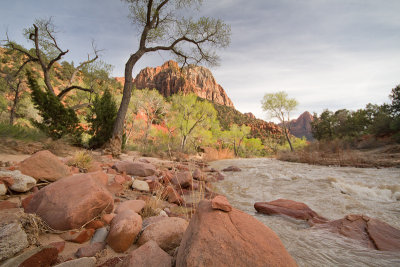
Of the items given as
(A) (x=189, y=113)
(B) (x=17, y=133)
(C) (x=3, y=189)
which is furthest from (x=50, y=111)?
(A) (x=189, y=113)

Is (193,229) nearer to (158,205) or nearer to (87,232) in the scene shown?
(87,232)

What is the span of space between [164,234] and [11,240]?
0.87 metres

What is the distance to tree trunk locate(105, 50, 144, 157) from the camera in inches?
267

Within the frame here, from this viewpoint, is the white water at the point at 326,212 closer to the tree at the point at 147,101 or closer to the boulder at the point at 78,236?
the boulder at the point at 78,236

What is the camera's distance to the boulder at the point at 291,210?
199 centimetres

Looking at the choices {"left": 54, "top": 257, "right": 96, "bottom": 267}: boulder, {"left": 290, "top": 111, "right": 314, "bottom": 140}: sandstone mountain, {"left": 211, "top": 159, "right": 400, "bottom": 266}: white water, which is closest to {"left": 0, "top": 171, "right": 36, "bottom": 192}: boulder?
{"left": 54, "top": 257, "right": 96, "bottom": 267}: boulder

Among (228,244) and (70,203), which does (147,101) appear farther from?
(228,244)

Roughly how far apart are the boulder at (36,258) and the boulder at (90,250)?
0.12m

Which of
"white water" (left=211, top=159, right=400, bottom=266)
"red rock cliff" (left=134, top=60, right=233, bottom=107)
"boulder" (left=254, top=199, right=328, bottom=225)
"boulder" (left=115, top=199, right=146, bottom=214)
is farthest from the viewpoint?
"red rock cliff" (left=134, top=60, right=233, bottom=107)

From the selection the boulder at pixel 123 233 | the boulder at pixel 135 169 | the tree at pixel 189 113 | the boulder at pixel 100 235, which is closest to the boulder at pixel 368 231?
the boulder at pixel 123 233

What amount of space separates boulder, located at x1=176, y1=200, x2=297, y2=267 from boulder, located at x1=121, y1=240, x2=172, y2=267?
13 centimetres

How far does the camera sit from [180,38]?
9.34 metres

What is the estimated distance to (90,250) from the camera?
3.69 feet

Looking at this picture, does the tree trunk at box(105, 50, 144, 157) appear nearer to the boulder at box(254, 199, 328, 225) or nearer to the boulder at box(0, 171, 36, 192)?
the boulder at box(0, 171, 36, 192)
